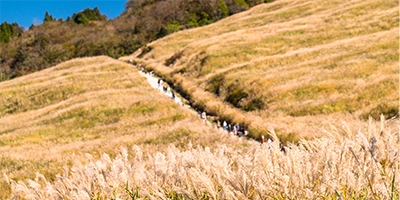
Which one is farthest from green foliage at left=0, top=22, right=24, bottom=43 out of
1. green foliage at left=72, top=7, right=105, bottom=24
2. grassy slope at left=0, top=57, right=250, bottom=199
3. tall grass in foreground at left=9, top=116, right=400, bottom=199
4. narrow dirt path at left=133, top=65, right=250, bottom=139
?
tall grass in foreground at left=9, top=116, right=400, bottom=199

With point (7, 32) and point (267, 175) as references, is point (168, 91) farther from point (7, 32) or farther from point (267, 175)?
point (7, 32)

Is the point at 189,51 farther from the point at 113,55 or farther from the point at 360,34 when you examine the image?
the point at 113,55

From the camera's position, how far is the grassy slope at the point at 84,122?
18703 millimetres

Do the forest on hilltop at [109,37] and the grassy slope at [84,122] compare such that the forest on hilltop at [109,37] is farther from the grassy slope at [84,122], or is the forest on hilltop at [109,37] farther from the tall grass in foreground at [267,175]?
the tall grass in foreground at [267,175]

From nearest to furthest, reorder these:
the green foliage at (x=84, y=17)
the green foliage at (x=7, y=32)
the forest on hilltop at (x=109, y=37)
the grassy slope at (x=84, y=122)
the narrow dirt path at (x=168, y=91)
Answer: the grassy slope at (x=84, y=122), the narrow dirt path at (x=168, y=91), the forest on hilltop at (x=109, y=37), the green foliage at (x=7, y=32), the green foliage at (x=84, y=17)

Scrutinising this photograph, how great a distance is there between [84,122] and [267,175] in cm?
3361

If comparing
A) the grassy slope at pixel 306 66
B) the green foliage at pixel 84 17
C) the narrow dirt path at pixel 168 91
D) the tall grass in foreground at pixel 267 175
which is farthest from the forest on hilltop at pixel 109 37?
the tall grass in foreground at pixel 267 175

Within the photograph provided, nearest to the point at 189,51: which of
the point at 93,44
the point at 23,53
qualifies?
the point at 93,44

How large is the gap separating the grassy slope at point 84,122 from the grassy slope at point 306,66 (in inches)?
182

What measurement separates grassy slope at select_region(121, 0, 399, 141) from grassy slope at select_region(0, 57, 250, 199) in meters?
4.62

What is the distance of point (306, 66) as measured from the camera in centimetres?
4103

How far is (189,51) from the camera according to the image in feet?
216

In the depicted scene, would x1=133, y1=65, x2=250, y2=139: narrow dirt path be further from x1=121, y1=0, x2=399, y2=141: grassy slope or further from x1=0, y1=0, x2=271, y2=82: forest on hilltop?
x1=0, y1=0, x2=271, y2=82: forest on hilltop

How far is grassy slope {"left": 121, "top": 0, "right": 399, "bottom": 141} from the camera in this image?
86.5 feet
